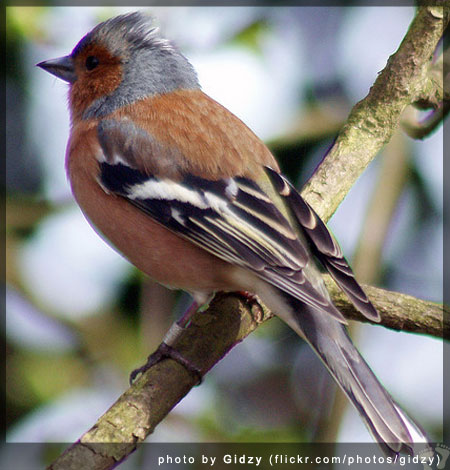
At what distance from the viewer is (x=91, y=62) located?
477 cm

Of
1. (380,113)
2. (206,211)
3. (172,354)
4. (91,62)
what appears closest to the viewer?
(172,354)

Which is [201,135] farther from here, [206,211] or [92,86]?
[92,86]

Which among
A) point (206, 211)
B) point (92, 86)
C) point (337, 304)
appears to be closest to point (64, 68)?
point (92, 86)

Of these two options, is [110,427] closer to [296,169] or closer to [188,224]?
[188,224]

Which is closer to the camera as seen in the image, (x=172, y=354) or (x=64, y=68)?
(x=172, y=354)

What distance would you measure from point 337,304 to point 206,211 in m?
0.89

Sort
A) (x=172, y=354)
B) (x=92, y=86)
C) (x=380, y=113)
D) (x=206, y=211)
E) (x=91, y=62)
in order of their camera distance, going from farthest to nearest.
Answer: (x=91, y=62) → (x=92, y=86) → (x=380, y=113) → (x=206, y=211) → (x=172, y=354)

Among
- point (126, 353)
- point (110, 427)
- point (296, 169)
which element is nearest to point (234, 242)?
point (110, 427)

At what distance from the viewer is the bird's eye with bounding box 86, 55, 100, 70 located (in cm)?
475

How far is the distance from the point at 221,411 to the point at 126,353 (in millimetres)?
716

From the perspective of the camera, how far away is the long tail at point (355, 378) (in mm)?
3172

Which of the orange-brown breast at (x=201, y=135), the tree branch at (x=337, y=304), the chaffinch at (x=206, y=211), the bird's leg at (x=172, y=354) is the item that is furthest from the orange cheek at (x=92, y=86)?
the bird's leg at (x=172, y=354)

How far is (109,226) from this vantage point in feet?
13.3

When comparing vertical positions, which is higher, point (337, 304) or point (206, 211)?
point (206, 211)
